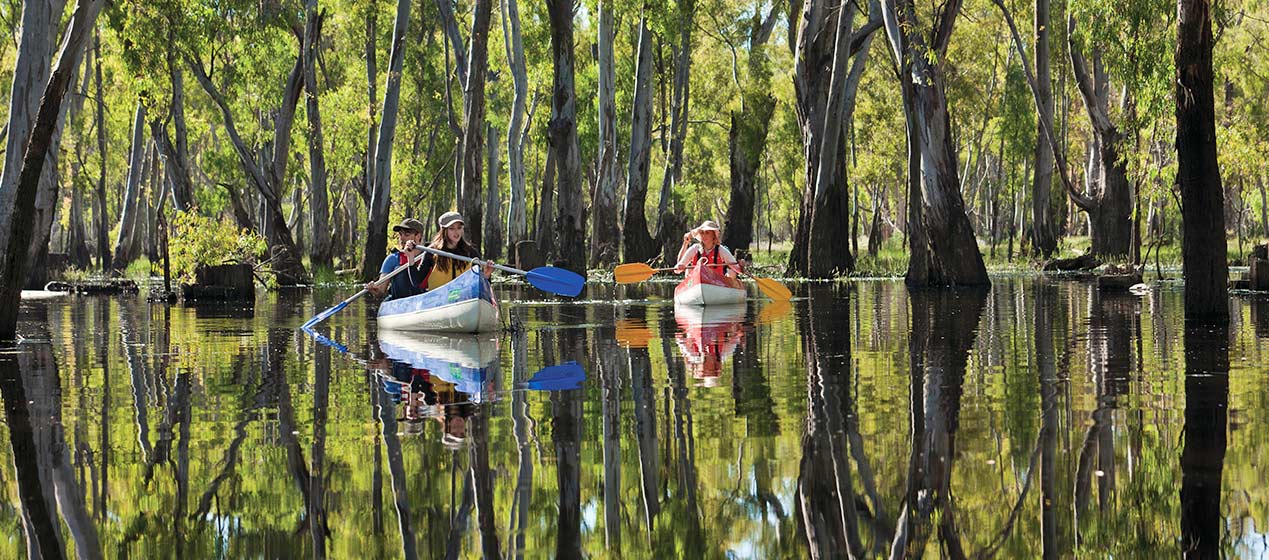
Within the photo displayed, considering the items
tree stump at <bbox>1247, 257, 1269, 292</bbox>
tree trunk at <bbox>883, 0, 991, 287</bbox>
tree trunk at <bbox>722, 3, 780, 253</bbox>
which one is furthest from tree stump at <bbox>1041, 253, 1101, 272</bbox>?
tree stump at <bbox>1247, 257, 1269, 292</bbox>

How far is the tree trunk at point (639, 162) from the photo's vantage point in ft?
140

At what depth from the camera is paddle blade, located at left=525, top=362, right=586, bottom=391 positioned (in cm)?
1098

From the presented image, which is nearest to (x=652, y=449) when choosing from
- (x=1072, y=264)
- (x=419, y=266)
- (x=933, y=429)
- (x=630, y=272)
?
(x=933, y=429)

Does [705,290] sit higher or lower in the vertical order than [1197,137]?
lower

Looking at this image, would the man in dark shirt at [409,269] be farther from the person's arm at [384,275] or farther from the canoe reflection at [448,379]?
the canoe reflection at [448,379]

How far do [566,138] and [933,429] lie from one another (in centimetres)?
3112

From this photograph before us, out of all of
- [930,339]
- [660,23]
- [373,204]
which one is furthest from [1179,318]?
[373,204]

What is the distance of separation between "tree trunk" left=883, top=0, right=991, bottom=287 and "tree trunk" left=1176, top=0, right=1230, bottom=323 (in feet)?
36.6

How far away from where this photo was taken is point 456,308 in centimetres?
1764

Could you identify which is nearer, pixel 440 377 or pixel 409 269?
pixel 440 377

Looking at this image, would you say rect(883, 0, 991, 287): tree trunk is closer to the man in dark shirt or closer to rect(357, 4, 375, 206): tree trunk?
the man in dark shirt

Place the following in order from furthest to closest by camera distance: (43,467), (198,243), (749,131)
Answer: (749,131), (198,243), (43,467)

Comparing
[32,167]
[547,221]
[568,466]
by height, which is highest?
[547,221]

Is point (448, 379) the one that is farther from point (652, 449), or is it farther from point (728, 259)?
point (728, 259)
